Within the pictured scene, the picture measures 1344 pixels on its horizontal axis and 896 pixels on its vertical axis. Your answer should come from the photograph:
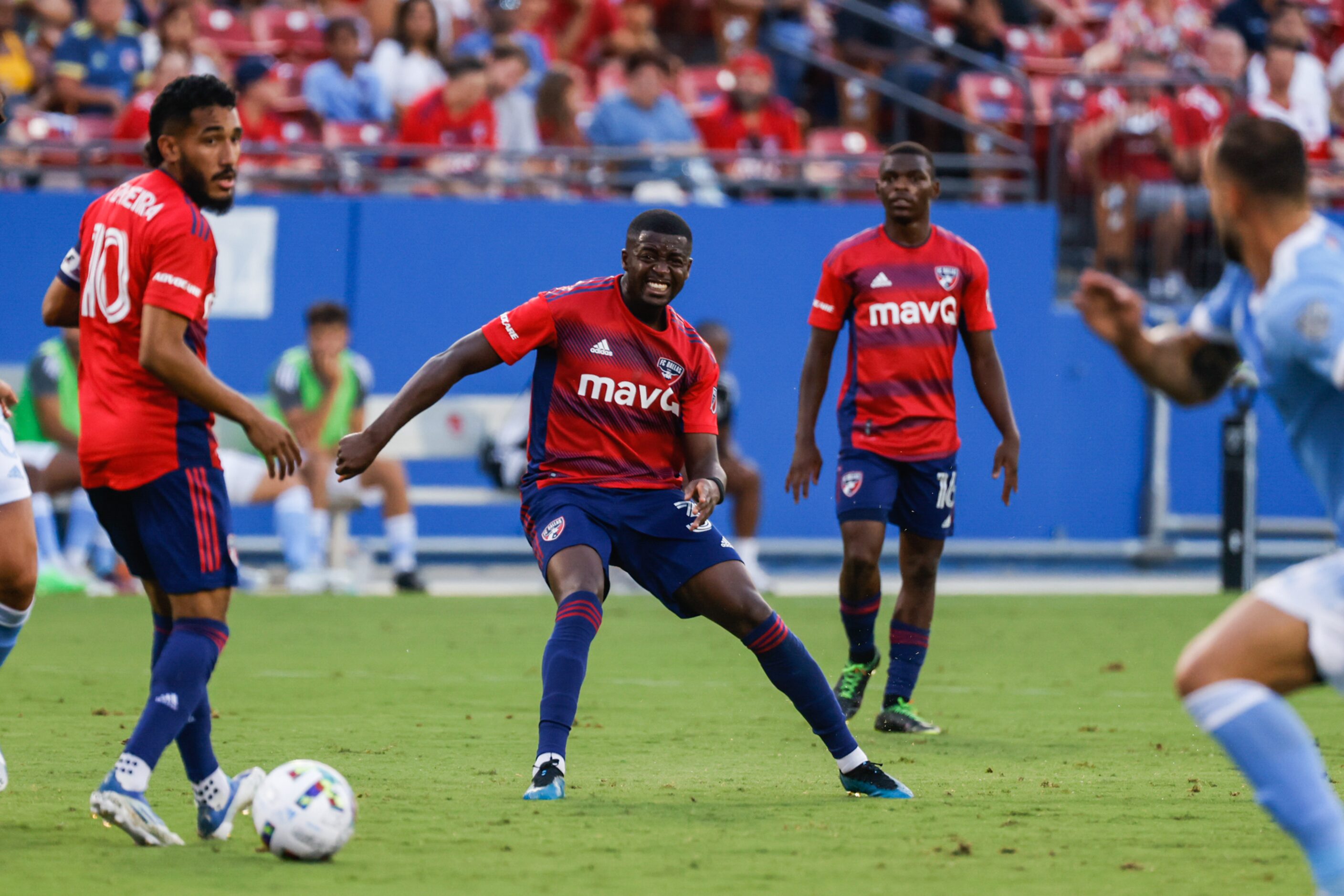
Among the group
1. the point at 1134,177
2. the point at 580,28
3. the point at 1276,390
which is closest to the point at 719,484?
the point at 1276,390

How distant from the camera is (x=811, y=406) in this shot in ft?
28.2

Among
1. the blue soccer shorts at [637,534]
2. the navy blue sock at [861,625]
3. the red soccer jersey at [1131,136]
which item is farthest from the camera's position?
the red soccer jersey at [1131,136]

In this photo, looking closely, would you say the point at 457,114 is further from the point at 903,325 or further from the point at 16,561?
the point at 16,561

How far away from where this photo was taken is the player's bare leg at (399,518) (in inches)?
588

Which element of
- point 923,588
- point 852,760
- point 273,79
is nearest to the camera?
point 852,760

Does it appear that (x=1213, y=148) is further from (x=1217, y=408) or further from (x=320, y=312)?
(x=1217, y=408)

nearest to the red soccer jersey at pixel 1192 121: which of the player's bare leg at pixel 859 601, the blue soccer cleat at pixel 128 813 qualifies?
the player's bare leg at pixel 859 601

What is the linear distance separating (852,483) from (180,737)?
12.7 ft

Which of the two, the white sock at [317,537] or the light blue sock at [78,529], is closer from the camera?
the light blue sock at [78,529]

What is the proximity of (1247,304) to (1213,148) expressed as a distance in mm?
412

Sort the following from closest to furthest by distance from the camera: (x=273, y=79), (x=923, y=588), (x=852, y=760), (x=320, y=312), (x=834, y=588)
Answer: (x=852, y=760) → (x=923, y=588) → (x=320, y=312) → (x=834, y=588) → (x=273, y=79)

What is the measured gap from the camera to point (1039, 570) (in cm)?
1734

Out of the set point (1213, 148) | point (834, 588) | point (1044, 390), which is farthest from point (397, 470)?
point (1213, 148)

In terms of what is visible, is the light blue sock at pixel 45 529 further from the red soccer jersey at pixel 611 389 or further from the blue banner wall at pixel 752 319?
the red soccer jersey at pixel 611 389
